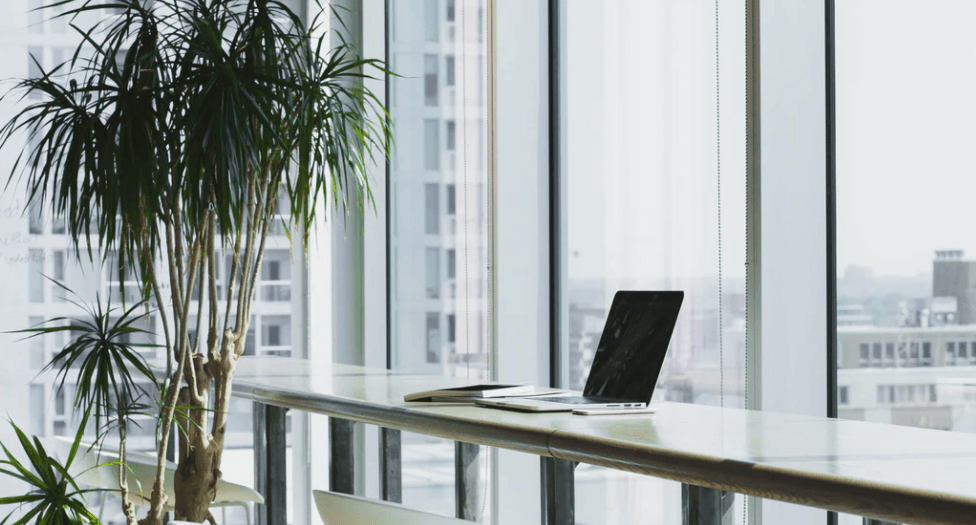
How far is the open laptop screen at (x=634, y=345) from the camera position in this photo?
1.96 meters

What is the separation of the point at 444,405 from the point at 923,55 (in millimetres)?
1278

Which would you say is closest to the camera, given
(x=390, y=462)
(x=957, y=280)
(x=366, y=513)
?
(x=366, y=513)

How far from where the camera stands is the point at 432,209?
4.05 meters

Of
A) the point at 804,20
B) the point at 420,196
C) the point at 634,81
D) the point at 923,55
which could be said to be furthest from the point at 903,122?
the point at 420,196

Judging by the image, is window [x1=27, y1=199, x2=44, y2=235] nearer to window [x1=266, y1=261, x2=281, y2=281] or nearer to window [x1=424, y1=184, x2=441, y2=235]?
window [x1=266, y1=261, x2=281, y2=281]

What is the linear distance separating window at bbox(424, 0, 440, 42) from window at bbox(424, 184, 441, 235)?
625 millimetres

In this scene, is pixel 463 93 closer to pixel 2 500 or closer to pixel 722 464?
pixel 2 500

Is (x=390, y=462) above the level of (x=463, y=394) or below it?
below

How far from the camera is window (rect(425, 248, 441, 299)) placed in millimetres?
3996

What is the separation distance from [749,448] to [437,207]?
106 inches

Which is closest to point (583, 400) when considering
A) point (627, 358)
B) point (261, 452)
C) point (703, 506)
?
point (627, 358)

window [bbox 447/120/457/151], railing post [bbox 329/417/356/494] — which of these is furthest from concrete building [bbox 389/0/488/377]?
railing post [bbox 329/417/356/494]

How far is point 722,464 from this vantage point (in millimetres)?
1361

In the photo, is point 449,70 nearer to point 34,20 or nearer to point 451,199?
point 451,199
